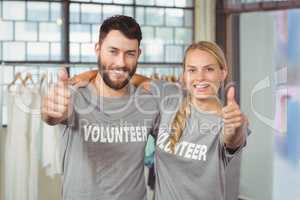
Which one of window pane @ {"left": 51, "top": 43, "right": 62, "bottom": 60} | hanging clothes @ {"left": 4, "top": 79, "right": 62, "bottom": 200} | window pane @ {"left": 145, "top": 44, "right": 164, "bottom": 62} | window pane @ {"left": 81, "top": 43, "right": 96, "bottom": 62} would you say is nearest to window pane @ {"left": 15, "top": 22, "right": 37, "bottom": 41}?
window pane @ {"left": 51, "top": 43, "right": 62, "bottom": 60}

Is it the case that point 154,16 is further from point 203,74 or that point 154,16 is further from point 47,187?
point 203,74

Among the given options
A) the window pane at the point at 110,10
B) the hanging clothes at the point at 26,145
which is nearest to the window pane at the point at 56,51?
the window pane at the point at 110,10

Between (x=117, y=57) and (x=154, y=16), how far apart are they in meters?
2.41

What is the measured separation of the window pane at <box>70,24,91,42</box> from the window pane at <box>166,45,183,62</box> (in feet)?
2.13

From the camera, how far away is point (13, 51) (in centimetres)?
357

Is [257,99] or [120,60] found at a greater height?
[120,60]

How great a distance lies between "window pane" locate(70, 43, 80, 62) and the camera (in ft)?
12.3

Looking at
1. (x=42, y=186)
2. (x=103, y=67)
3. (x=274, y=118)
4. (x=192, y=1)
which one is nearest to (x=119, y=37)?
(x=103, y=67)

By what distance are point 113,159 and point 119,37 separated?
0.39 meters

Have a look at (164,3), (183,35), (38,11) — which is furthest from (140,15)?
(38,11)

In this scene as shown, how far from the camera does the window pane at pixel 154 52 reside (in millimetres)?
3992

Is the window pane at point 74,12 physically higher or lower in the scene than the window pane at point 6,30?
higher

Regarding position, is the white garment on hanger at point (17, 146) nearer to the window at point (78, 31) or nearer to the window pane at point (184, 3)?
the window at point (78, 31)

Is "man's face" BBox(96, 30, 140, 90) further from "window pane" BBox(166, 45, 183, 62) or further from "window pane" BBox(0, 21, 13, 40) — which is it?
"window pane" BBox(166, 45, 183, 62)
